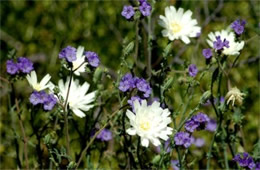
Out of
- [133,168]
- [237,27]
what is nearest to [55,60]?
[133,168]

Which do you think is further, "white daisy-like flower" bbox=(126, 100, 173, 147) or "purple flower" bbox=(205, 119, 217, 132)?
"purple flower" bbox=(205, 119, 217, 132)

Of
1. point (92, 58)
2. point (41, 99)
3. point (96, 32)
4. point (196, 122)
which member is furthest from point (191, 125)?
point (96, 32)

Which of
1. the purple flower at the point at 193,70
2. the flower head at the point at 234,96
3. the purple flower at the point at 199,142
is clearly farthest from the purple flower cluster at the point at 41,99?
the purple flower at the point at 199,142

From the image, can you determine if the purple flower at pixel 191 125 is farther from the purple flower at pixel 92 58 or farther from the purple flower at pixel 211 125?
the purple flower at pixel 211 125

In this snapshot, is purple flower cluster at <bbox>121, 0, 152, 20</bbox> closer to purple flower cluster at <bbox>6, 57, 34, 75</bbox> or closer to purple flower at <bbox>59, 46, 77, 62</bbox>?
purple flower at <bbox>59, 46, 77, 62</bbox>

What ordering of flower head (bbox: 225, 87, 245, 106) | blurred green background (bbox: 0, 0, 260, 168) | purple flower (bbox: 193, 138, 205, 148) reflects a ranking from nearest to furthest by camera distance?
flower head (bbox: 225, 87, 245, 106) → purple flower (bbox: 193, 138, 205, 148) → blurred green background (bbox: 0, 0, 260, 168)

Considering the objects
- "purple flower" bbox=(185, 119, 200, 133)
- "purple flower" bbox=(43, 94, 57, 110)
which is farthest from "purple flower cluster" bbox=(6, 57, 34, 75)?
"purple flower" bbox=(185, 119, 200, 133)

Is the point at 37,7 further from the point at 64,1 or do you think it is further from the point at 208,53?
the point at 208,53
